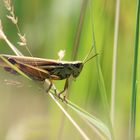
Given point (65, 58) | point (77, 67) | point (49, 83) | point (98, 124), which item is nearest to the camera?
point (98, 124)

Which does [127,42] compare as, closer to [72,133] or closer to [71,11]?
[71,11]

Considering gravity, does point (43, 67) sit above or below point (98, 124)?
above

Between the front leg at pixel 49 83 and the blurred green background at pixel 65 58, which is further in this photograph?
the blurred green background at pixel 65 58

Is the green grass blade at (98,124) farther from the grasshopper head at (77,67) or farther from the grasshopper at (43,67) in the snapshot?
the grasshopper head at (77,67)

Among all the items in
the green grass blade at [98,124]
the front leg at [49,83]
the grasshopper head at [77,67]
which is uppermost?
the grasshopper head at [77,67]

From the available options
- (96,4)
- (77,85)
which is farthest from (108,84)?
(96,4)

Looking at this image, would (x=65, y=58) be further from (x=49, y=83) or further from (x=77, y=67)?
(x=49, y=83)

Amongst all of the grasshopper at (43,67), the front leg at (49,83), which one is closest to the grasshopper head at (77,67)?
the grasshopper at (43,67)

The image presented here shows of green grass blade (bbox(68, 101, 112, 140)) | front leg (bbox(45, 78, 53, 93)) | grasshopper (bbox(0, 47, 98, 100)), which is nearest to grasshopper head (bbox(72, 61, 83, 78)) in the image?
grasshopper (bbox(0, 47, 98, 100))

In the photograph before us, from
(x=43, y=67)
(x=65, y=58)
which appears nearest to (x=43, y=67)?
(x=43, y=67)
